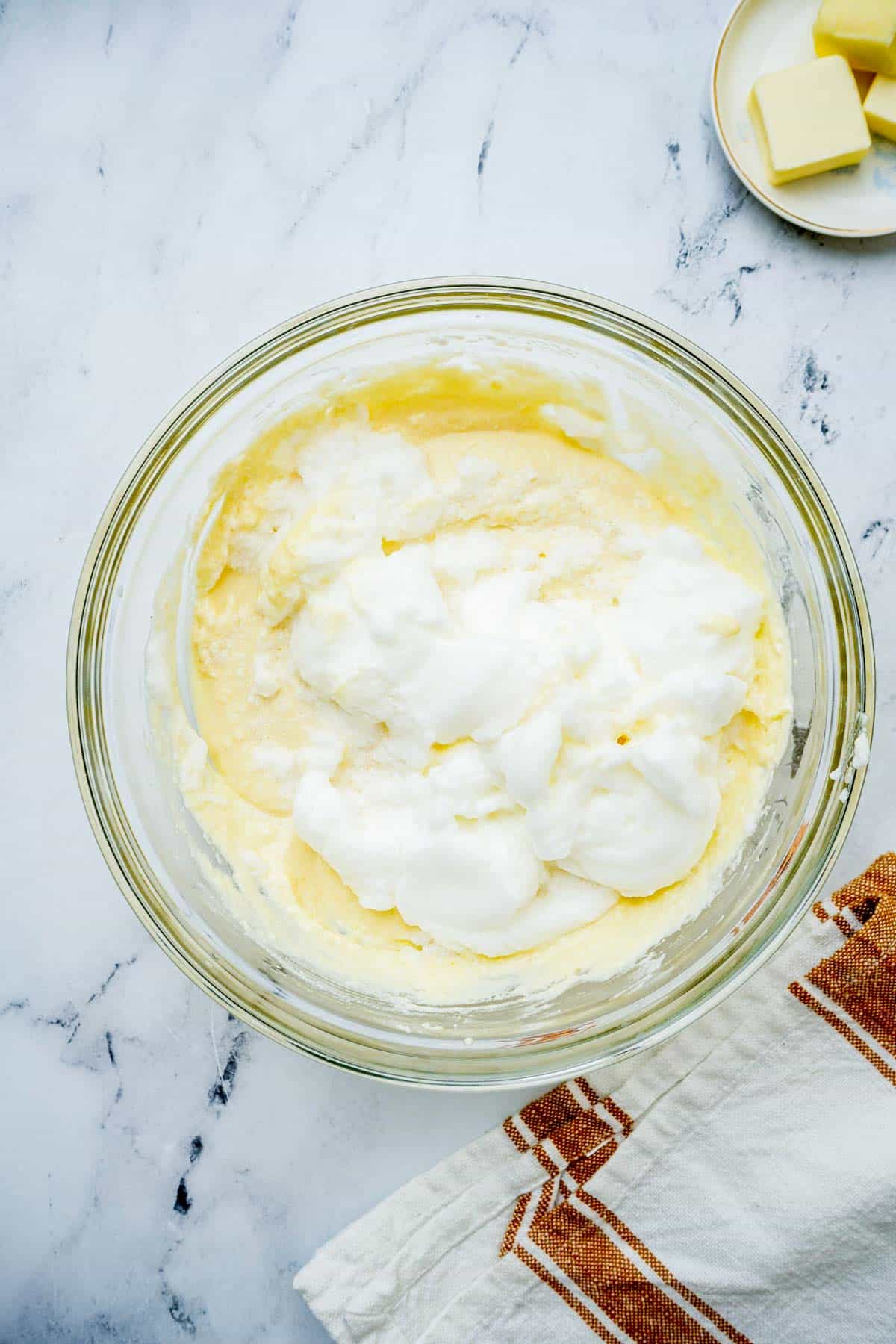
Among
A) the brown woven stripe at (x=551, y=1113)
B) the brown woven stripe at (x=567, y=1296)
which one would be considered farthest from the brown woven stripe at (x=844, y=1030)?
the brown woven stripe at (x=567, y=1296)

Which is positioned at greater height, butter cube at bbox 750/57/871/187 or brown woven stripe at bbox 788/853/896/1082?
butter cube at bbox 750/57/871/187

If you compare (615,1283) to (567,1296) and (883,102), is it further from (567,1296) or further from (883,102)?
(883,102)

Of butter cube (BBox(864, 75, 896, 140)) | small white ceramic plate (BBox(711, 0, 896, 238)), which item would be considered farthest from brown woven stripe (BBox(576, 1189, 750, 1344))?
butter cube (BBox(864, 75, 896, 140))

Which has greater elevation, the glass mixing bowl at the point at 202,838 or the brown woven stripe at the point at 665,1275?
the glass mixing bowl at the point at 202,838

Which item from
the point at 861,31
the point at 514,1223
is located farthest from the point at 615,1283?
the point at 861,31

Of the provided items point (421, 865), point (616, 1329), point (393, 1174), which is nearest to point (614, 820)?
point (421, 865)

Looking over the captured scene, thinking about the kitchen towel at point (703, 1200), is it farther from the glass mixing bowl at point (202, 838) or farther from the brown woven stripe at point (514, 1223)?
the glass mixing bowl at point (202, 838)

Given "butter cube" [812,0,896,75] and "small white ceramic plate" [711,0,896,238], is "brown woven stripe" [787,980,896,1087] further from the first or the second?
"butter cube" [812,0,896,75]
